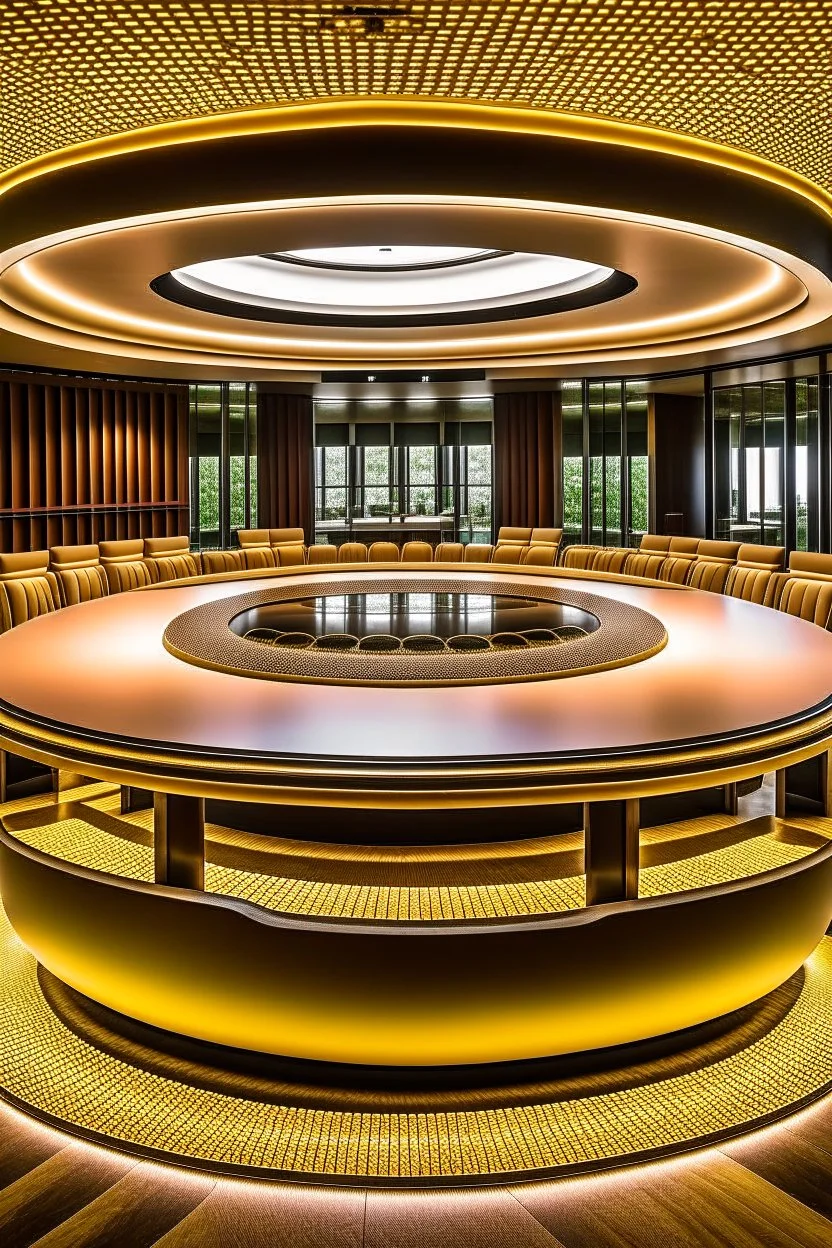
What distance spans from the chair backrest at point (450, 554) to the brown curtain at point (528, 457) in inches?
105

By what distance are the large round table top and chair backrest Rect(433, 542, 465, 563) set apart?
4.67 m

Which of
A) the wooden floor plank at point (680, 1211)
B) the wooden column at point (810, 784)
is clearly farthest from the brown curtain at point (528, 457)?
the wooden floor plank at point (680, 1211)

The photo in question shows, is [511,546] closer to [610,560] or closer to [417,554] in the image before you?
[417,554]

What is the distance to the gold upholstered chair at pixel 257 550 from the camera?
789 centimetres

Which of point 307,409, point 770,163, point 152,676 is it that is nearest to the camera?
point 152,676

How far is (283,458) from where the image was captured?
410 inches

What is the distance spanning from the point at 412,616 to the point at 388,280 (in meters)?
3.09

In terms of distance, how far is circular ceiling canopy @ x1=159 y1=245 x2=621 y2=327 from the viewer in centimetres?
580

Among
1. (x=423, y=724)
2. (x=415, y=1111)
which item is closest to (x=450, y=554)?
(x=423, y=724)

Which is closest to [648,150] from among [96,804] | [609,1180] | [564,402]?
[609,1180]

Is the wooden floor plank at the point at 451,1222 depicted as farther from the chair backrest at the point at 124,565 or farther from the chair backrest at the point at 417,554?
the chair backrest at the point at 417,554

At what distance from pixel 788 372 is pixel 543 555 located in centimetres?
349

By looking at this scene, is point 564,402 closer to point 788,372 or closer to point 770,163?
point 788,372

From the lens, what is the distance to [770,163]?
3.61 m
